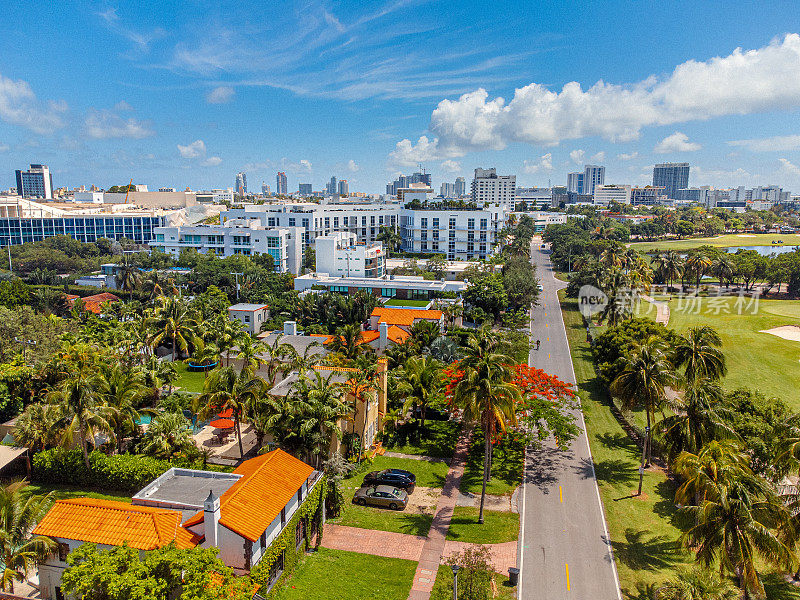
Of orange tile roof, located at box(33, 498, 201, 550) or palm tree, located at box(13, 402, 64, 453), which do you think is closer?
orange tile roof, located at box(33, 498, 201, 550)

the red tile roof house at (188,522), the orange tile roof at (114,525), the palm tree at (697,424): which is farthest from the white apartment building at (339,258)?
the orange tile roof at (114,525)

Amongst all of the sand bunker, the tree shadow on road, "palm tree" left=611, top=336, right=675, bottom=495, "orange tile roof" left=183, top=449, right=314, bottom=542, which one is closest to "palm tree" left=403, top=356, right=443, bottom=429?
"palm tree" left=611, top=336, right=675, bottom=495

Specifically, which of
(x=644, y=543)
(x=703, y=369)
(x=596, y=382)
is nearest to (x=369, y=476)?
(x=644, y=543)

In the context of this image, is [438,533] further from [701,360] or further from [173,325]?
[173,325]

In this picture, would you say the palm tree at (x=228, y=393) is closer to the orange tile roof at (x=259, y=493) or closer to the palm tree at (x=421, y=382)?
the orange tile roof at (x=259, y=493)

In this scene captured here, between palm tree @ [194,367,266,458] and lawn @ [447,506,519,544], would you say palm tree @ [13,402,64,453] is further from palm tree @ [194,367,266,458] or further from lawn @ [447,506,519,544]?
lawn @ [447,506,519,544]

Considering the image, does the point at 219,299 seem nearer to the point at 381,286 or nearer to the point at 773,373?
the point at 381,286

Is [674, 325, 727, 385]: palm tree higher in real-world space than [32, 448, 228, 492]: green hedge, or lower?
higher
